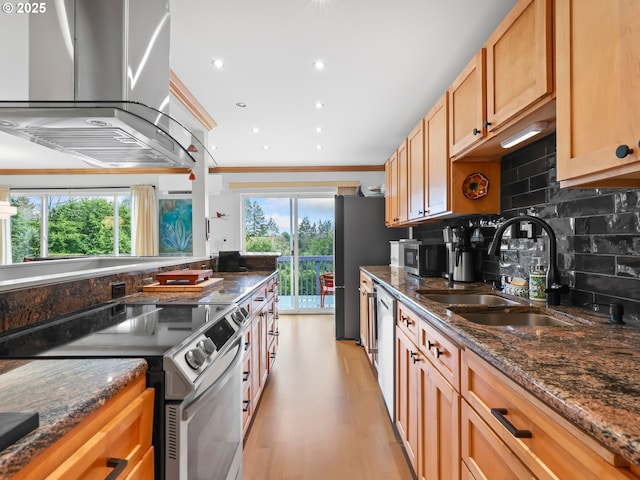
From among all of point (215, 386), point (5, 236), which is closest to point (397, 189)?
point (215, 386)

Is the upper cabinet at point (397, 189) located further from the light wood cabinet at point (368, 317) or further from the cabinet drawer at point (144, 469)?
the cabinet drawer at point (144, 469)

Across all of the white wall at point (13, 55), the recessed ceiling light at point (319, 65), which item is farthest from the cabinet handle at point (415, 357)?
the white wall at point (13, 55)

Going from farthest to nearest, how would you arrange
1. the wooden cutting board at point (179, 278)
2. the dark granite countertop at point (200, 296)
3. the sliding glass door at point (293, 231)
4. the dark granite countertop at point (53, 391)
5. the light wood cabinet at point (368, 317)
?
the sliding glass door at point (293, 231) < the light wood cabinet at point (368, 317) < the wooden cutting board at point (179, 278) < the dark granite countertop at point (200, 296) < the dark granite countertop at point (53, 391)

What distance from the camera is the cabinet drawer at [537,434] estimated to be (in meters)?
0.56

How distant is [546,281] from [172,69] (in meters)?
2.77

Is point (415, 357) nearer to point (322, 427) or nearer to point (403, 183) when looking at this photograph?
point (322, 427)

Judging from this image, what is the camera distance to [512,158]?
2.03 m

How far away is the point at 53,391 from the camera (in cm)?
68

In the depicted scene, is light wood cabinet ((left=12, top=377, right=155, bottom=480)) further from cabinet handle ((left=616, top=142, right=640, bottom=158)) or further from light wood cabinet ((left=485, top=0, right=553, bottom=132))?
light wood cabinet ((left=485, top=0, right=553, bottom=132))

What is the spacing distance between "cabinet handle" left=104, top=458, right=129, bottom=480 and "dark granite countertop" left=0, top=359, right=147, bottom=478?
14 cm

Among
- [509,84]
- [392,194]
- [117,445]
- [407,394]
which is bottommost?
[407,394]

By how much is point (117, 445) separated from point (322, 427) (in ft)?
5.72

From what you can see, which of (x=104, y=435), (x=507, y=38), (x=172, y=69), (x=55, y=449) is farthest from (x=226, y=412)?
(x=172, y=69)

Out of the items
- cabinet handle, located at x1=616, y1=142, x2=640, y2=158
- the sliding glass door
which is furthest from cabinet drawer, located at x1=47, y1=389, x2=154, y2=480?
the sliding glass door
